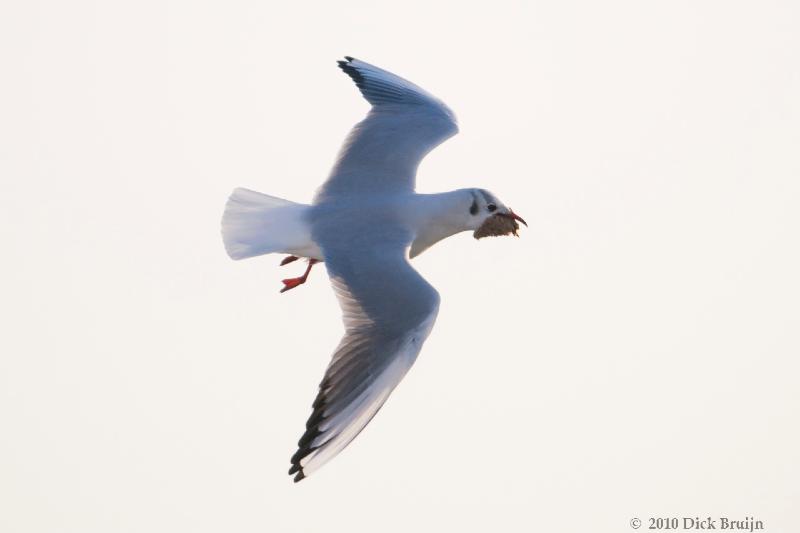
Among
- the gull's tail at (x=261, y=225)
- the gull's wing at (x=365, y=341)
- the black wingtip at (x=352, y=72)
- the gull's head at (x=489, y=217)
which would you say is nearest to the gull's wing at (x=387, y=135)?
the black wingtip at (x=352, y=72)

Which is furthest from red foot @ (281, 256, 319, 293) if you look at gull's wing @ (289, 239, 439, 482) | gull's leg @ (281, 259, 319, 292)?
gull's wing @ (289, 239, 439, 482)

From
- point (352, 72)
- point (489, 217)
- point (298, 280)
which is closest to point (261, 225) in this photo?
point (298, 280)

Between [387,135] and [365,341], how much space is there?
2.12m

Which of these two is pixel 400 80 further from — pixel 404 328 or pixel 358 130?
pixel 404 328

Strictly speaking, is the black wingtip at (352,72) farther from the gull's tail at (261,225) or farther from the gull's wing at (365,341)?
the gull's wing at (365,341)

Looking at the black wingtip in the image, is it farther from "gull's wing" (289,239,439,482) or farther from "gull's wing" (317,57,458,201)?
"gull's wing" (289,239,439,482)

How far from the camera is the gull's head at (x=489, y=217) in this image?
9.84 metres

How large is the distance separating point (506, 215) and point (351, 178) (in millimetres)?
1036

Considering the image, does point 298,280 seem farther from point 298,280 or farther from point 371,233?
point 371,233

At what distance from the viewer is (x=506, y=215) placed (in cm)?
999

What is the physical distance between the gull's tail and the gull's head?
1126 mm

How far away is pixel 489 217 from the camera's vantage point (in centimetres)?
991

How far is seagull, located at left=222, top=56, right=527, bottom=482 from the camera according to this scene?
805 cm

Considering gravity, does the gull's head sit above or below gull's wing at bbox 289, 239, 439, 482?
above
